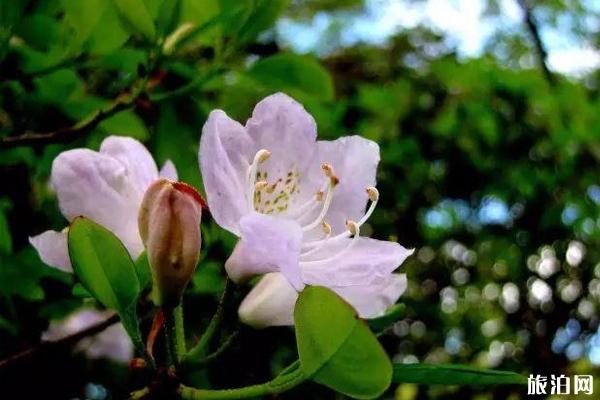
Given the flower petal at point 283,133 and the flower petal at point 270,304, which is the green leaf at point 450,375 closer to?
the flower petal at point 270,304

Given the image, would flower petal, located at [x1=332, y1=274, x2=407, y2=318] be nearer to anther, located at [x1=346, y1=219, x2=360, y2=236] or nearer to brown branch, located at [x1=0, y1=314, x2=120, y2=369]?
anther, located at [x1=346, y1=219, x2=360, y2=236]

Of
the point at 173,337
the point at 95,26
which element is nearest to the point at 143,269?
the point at 173,337

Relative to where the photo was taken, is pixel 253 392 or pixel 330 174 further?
pixel 330 174

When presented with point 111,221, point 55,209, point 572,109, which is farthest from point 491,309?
point 111,221

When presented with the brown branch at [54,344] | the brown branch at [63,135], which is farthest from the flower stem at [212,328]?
the brown branch at [63,135]

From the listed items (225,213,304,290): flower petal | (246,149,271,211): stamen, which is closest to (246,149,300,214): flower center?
(246,149,271,211): stamen

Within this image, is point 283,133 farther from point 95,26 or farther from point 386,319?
point 95,26

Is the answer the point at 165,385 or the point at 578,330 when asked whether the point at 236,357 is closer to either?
the point at 165,385
